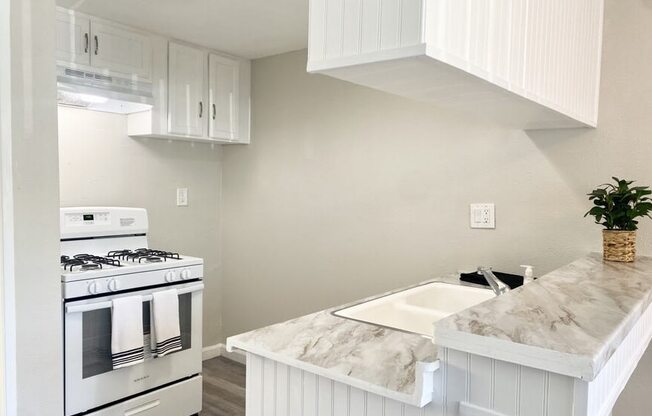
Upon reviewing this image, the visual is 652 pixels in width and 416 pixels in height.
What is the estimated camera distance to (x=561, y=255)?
2.10 metres

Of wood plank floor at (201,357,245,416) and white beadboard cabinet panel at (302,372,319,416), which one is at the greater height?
white beadboard cabinet panel at (302,372,319,416)

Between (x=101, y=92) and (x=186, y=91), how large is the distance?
0.59 m

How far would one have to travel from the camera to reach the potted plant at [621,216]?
5.62 feet

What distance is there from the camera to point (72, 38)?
2.53 metres

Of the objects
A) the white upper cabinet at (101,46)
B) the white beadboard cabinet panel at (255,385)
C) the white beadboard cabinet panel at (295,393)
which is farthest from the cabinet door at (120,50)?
the white beadboard cabinet panel at (295,393)

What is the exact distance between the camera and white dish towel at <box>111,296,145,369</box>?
88.5 inches

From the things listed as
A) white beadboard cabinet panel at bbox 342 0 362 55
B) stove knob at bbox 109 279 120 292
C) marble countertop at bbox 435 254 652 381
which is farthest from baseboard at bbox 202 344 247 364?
white beadboard cabinet panel at bbox 342 0 362 55

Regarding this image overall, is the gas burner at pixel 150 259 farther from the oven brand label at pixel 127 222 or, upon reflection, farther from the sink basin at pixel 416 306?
the sink basin at pixel 416 306

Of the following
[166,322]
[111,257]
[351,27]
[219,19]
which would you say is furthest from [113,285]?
[351,27]

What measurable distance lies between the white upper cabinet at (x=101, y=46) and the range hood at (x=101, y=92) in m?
0.05

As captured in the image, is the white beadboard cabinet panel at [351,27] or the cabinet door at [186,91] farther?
the cabinet door at [186,91]

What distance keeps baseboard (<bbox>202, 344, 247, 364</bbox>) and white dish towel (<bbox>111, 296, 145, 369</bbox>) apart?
1254mm

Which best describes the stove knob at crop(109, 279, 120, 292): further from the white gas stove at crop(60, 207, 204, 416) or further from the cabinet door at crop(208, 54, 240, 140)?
the cabinet door at crop(208, 54, 240, 140)

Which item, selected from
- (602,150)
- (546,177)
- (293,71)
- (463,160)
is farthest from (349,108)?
(602,150)
